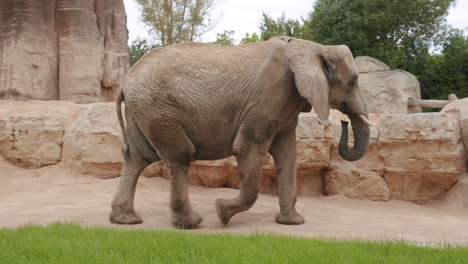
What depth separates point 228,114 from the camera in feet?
17.8

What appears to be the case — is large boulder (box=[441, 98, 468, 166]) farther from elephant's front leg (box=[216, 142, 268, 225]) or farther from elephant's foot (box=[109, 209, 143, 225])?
elephant's foot (box=[109, 209, 143, 225])

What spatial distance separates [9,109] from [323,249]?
7.40 m

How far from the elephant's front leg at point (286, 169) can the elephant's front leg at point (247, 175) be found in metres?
0.58

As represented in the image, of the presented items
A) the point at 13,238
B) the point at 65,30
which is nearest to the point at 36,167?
the point at 65,30

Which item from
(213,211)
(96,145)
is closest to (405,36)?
(96,145)

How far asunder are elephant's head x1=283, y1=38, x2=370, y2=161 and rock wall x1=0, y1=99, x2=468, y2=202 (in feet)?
6.38

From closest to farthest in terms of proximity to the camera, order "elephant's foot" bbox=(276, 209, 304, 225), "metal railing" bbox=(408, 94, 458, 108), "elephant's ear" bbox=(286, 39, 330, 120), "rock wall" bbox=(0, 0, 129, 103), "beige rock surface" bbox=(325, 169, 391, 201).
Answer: "elephant's ear" bbox=(286, 39, 330, 120) < "elephant's foot" bbox=(276, 209, 304, 225) < "beige rock surface" bbox=(325, 169, 391, 201) < "rock wall" bbox=(0, 0, 129, 103) < "metal railing" bbox=(408, 94, 458, 108)

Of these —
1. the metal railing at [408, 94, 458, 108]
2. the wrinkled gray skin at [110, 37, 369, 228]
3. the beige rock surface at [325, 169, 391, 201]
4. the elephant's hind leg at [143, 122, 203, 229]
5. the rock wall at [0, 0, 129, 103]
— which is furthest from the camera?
the metal railing at [408, 94, 458, 108]

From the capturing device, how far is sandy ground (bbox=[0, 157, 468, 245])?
5324mm

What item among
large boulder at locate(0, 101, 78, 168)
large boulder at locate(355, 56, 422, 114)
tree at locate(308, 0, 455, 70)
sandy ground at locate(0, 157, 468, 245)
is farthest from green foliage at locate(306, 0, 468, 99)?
large boulder at locate(0, 101, 78, 168)

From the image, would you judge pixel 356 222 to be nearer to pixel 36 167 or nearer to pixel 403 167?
pixel 403 167

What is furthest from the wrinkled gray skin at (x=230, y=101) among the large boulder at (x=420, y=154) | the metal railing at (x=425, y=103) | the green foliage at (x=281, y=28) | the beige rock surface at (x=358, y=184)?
the green foliage at (x=281, y=28)

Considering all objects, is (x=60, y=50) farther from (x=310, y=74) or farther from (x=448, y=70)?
(x=448, y=70)

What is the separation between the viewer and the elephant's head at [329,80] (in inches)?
200
